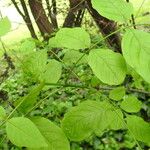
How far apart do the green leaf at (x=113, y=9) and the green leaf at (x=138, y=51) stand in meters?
0.07

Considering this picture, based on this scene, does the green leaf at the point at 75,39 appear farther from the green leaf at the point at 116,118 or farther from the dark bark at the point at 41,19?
the dark bark at the point at 41,19

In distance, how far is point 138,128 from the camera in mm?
892

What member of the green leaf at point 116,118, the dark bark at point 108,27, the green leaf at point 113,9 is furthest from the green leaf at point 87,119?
the dark bark at point 108,27

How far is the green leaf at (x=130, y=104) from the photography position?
1.00 metres

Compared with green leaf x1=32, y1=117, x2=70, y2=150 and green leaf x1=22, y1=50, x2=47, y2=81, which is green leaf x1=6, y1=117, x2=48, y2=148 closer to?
green leaf x1=32, y1=117, x2=70, y2=150

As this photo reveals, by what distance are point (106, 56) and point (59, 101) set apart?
557 centimetres

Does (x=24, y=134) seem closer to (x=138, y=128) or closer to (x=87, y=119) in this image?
(x=87, y=119)

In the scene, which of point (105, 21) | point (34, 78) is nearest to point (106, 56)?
point (34, 78)

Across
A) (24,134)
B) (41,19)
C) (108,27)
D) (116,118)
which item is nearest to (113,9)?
(116,118)

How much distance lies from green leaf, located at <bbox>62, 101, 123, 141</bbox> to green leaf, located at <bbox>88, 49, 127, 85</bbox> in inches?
3.1

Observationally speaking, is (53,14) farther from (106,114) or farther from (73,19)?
(106,114)

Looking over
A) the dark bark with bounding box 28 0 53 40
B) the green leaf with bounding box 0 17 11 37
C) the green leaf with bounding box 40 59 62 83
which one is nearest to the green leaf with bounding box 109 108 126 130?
the green leaf with bounding box 40 59 62 83

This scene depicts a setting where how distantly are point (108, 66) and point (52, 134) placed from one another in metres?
0.21

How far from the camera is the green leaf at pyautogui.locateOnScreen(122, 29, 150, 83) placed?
2.52ft
